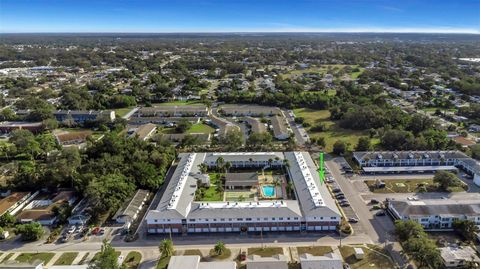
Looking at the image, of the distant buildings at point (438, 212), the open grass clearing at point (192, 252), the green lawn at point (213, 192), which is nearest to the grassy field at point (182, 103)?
the green lawn at point (213, 192)

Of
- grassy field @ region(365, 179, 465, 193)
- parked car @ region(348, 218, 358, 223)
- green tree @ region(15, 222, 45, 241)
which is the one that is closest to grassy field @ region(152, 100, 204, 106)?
grassy field @ region(365, 179, 465, 193)

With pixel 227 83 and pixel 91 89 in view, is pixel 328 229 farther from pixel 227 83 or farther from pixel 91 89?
pixel 91 89

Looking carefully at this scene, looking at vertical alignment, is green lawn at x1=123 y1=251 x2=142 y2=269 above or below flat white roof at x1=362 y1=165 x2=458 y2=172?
below

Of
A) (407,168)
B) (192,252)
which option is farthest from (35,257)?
(407,168)

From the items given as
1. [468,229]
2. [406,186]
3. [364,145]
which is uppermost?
[364,145]

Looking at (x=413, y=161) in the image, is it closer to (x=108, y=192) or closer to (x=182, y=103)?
(x=108, y=192)

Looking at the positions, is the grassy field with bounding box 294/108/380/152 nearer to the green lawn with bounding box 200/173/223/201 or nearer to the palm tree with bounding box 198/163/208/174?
the green lawn with bounding box 200/173/223/201

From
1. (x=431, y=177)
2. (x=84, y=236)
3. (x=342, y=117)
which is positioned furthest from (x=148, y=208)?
(x=342, y=117)
